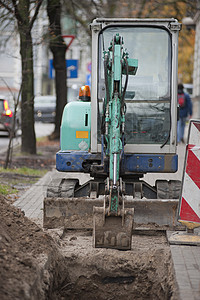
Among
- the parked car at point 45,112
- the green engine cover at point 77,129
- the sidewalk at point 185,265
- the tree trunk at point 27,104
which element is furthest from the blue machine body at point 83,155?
the parked car at point 45,112

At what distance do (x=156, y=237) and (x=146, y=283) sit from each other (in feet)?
3.79

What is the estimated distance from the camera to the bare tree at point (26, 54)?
13633 millimetres

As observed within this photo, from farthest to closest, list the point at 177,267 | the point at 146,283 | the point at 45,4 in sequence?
the point at 45,4
the point at 146,283
the point at 177,267

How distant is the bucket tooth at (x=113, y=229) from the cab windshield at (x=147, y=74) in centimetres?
166

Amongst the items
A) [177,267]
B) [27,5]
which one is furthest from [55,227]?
[27,5]

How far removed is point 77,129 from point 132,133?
0.78 metres

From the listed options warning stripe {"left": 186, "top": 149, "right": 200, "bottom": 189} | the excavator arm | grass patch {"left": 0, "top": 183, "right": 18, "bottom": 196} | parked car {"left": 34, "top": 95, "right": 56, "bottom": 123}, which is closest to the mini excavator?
the excavator arm

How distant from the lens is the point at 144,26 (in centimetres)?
786

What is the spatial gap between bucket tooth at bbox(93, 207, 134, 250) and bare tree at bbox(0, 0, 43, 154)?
689 cm

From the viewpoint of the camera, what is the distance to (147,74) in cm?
785

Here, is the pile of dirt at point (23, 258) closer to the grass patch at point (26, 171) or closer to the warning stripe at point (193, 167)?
the warning stripe at point (193, 167)

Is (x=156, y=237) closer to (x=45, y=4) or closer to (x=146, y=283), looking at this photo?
(x=146, y=283)

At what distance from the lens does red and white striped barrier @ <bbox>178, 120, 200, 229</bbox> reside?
22.7ft

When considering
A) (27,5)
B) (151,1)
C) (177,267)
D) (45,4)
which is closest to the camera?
(177,267)
